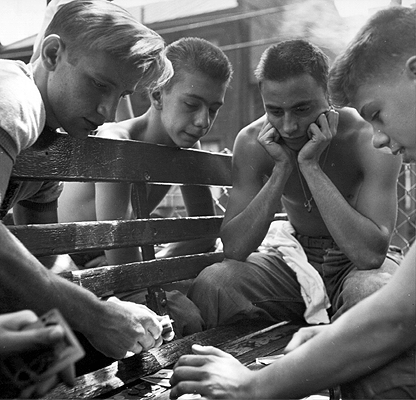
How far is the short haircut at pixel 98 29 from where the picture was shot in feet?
4.58

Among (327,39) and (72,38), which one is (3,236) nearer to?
(72,38)

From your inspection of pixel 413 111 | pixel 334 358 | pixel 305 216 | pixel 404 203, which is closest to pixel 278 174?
pixel 305 216

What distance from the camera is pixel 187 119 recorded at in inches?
82.8

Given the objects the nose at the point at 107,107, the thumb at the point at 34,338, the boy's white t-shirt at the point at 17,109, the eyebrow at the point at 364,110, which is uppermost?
the boy's white t-shirt at the point at 17,109

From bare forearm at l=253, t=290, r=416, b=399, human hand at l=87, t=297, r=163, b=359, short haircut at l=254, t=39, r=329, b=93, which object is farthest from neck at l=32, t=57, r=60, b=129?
bare forearm at l=253, t=290, r=416, b=399

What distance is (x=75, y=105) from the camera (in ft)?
4.75

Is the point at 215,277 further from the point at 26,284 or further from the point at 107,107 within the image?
the point at 26,284

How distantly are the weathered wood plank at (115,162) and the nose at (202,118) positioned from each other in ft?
0.36

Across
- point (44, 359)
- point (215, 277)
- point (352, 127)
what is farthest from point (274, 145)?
point (44, 359)

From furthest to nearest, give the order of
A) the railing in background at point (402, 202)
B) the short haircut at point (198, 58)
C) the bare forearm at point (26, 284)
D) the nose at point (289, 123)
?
the railing in background at point (402, 202)
the short haircut at point (198, 58)
the nose at point (289, 123)
the bare forearm at point (26, 284)

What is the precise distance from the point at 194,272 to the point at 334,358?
1.14 meters

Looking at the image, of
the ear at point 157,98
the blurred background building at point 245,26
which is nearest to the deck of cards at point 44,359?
the blurred background building at point 245,26

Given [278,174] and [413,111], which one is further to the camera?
[278,174]

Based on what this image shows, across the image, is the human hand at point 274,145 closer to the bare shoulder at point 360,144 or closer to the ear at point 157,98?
the bare shoulder at point 360,144
